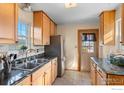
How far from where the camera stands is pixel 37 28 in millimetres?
3701

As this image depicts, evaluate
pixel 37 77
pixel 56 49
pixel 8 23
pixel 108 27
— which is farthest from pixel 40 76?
pixel 108 27

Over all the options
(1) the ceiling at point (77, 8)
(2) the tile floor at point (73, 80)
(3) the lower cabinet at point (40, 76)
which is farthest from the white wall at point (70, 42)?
(3) the lower cabinet at point (40, 76)

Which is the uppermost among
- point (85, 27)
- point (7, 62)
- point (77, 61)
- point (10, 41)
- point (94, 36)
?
point (85, 27)

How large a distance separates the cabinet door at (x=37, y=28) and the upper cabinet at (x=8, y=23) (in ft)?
5.87

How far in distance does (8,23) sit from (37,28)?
202 centimetres

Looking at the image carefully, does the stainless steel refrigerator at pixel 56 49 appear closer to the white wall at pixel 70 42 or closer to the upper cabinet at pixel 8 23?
the white wall at pixel 70 42

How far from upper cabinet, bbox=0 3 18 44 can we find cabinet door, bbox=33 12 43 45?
1.79m

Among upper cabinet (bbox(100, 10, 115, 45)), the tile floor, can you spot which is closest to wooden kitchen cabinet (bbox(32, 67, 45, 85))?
the tile floor

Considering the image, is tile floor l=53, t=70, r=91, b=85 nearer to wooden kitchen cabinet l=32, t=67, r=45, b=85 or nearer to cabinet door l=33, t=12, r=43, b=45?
cabinet door l=33, t=12, r=43, b=45

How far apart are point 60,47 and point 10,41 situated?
9.64 ft

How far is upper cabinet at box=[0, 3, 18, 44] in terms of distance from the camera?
1547 millimetres
